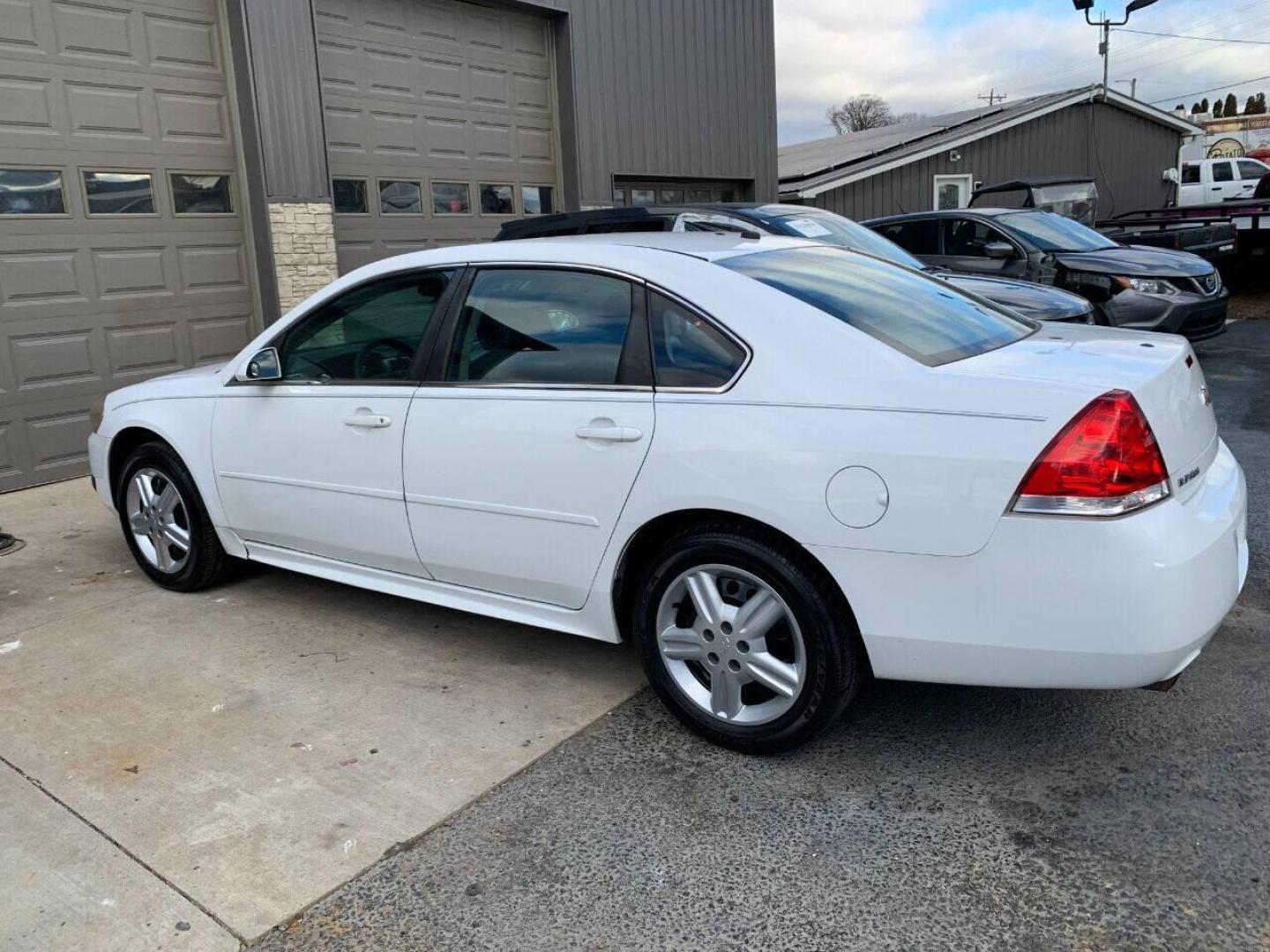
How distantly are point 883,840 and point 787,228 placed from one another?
4869 millimetres

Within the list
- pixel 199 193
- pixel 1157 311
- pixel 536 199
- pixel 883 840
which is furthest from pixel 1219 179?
pixel 883 840

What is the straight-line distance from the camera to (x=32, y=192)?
6.83 m

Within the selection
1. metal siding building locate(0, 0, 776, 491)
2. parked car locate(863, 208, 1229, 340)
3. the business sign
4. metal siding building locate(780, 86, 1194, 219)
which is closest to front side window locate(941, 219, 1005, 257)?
parked car locate(863, 208, 1229, 340)

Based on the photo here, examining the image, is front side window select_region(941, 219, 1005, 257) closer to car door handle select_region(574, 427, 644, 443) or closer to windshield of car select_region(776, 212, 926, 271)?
windshield of car select_region(776, 212, 926, 271)

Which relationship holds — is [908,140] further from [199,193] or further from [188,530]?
[188,530]

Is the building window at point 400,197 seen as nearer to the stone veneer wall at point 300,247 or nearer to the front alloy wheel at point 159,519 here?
the stone veneer wall at point 300,247

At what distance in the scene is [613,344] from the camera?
10.7ft

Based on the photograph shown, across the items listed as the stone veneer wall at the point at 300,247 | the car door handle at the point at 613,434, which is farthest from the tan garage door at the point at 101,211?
the car door handle at the point at 613,434

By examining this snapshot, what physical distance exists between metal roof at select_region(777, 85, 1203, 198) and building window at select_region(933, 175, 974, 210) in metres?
0.71

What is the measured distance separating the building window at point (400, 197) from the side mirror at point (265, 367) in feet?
17.4

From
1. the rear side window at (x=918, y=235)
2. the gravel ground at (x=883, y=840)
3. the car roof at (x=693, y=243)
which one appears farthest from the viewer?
the rear side window at (x=918, y=235)

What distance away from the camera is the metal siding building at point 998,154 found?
1950 centimetres

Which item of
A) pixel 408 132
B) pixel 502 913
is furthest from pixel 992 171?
pixel 502 913

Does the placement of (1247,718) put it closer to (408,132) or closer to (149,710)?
(149,710)
